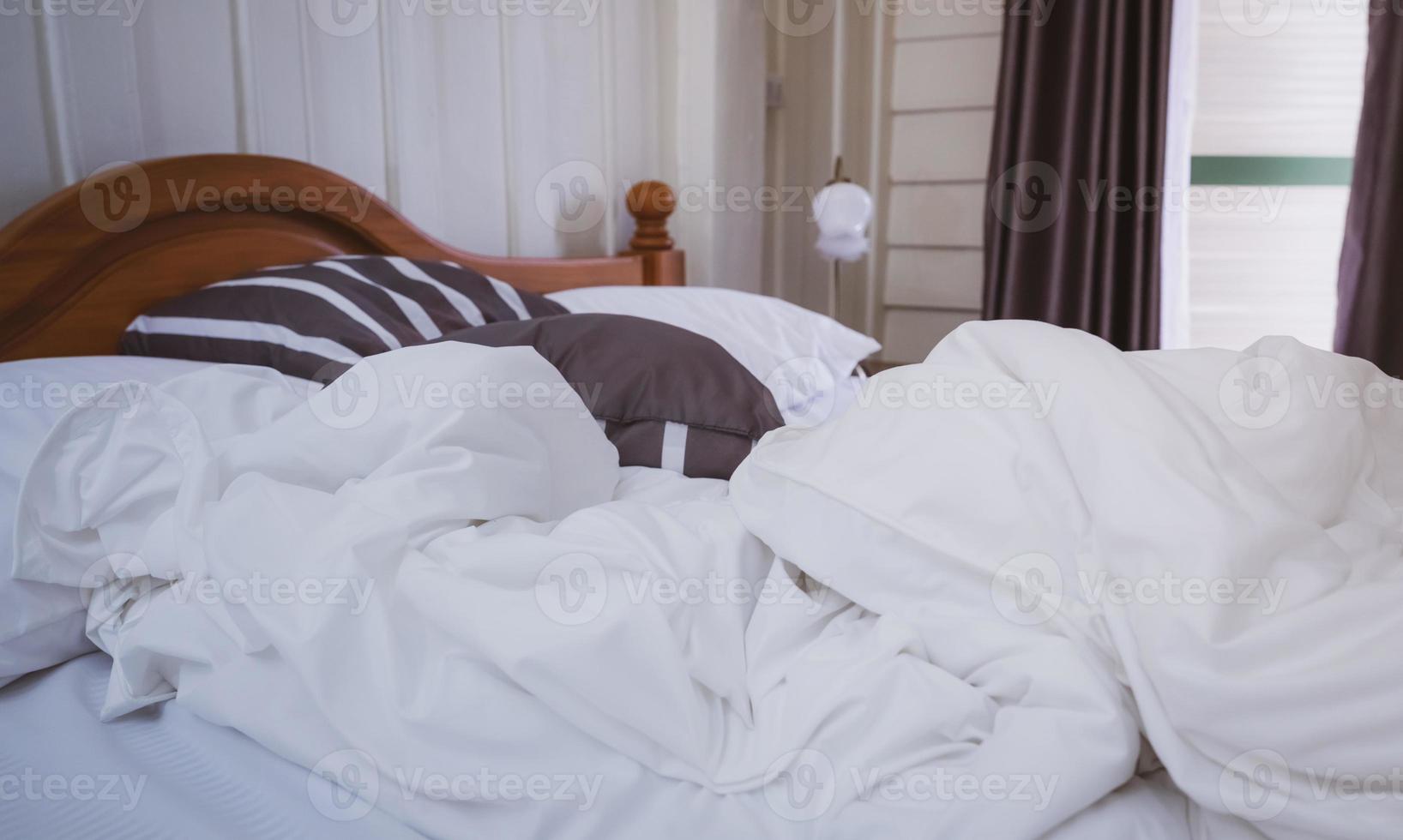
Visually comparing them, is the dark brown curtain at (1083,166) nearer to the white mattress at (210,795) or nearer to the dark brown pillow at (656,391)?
the dark brown pillow at (656,391)

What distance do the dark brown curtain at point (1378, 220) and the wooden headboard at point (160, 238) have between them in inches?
92.6

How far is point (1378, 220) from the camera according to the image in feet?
7.98

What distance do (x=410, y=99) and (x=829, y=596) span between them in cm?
158

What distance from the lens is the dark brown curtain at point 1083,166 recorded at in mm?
2688

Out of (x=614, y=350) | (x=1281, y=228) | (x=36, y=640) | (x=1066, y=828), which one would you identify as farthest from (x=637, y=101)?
(x=1066, y=828)

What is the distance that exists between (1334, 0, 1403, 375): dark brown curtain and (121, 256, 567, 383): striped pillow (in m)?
2.37

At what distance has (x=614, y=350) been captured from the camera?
1.22m

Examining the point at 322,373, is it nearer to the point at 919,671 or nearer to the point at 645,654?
the point at 645,654

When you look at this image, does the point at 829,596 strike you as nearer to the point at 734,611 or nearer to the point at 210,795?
the point at 734,611

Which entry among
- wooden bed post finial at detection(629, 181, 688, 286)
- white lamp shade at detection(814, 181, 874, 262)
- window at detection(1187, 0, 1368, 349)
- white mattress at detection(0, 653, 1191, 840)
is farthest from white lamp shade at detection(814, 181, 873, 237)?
white mattress at detection(0, 653, 1191, 840)

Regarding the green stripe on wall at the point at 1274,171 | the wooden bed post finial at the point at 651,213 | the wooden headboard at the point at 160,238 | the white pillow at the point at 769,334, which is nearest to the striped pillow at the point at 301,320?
the wooden headboard at the point at 160,238

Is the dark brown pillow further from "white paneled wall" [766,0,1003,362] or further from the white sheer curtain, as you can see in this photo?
"white paneled wall" [766,0,1003,362]

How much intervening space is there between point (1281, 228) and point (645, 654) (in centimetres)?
284

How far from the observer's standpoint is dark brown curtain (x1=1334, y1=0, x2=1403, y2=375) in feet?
7.84
